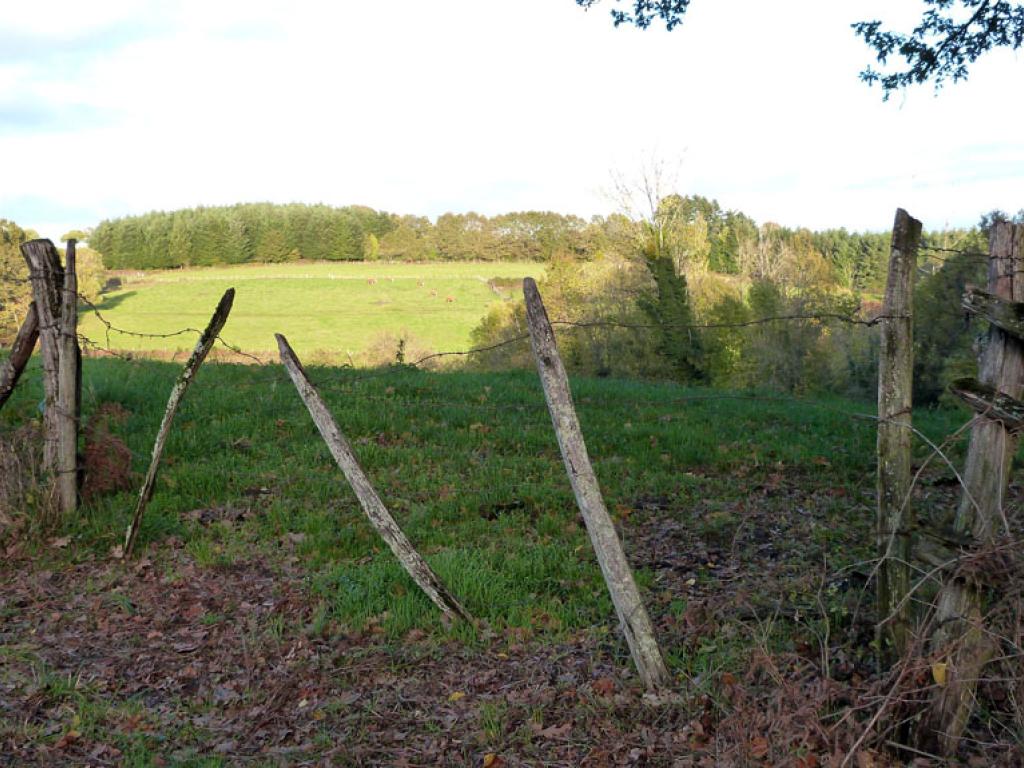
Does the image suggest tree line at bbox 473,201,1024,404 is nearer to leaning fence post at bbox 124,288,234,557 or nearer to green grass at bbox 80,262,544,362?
green grass at bbox 80,262,544,362

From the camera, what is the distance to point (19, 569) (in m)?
7.96

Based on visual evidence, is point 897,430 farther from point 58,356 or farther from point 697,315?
point 697,315

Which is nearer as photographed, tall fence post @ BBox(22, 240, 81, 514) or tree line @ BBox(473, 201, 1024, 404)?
tall fence post @ BBox(22, 240, 81, 514)

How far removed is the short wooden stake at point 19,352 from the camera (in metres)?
8.37

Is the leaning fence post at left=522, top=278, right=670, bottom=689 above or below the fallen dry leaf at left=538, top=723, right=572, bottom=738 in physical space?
above

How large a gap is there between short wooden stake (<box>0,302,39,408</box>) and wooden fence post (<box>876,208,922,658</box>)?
789 cm

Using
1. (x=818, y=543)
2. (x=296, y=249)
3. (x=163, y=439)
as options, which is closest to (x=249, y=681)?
(x=163, y=439)

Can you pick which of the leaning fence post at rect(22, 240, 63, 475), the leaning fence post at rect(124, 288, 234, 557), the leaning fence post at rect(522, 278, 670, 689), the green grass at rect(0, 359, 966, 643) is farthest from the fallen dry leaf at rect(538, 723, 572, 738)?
the leaning fence post at rect(22, 240, 63, 475)

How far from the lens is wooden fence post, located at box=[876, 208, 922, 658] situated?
4504 mm

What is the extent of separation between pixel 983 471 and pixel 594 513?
7.20 feet

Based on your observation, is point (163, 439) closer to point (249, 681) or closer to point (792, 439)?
point (249, 681)

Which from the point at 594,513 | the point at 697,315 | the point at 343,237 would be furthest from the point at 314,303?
the point at 594,513

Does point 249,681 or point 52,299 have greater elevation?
point 52,299

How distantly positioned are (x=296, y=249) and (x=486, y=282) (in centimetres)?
3056
